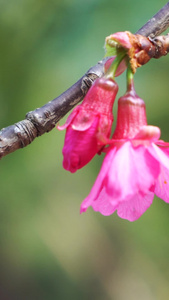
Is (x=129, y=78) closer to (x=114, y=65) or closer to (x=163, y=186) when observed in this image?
(x=114, y=65)

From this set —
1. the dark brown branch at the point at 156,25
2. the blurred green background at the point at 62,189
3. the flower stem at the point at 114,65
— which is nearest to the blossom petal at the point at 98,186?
the flower stem at the point at 114,65

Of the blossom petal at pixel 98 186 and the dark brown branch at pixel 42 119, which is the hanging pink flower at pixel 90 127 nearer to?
the blossom petal at pixel 98 186

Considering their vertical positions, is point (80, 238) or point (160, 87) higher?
point (160, 87)

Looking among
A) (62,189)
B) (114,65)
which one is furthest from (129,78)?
(62,189)

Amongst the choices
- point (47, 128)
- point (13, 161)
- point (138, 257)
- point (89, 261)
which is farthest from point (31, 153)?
point (47, 128)

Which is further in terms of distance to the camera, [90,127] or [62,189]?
[62,189]

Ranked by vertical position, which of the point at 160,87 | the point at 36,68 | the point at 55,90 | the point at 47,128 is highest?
the point at 36,68

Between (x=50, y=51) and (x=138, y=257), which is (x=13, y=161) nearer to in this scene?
(x=50, y=51)

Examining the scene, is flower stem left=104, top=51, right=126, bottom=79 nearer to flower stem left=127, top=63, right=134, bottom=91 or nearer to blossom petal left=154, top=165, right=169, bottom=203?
flower stem left=127, top=63, right=134, bottom=91
